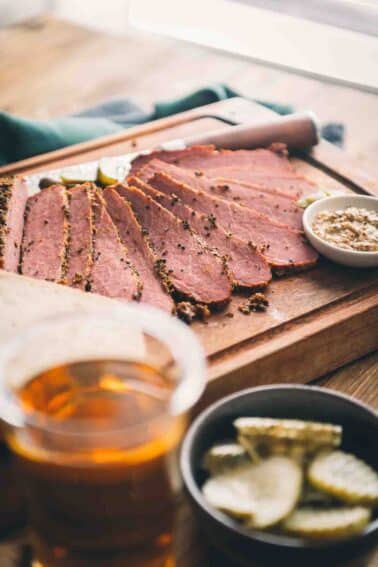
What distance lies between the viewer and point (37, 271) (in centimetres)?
210

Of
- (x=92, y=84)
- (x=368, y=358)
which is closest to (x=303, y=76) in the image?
(x=92, y=84)

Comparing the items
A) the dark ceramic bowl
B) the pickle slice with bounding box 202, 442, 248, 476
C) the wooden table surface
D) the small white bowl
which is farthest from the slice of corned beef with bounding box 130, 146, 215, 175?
the pickle slice with bounding box 202, 442, 248, 476

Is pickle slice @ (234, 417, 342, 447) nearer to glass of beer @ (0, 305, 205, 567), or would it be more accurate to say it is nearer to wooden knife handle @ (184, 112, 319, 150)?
glass of beer @ (0, 305, 205, 567)

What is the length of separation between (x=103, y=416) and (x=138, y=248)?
100 centimetres

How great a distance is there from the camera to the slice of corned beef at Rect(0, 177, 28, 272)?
2105 mm

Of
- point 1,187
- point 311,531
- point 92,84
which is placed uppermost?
point 311,531

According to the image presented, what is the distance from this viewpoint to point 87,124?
3.12 meters

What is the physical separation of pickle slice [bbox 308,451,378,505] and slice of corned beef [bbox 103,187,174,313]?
2.38ft

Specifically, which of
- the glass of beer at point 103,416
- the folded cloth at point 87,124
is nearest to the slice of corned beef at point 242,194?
the folded cloth at point 87,124

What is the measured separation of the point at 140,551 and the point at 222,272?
3.02 ft

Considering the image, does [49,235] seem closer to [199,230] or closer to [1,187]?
[1,187]

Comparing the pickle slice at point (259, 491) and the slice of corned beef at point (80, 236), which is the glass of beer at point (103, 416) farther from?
the slice of corned beef at point (80, 236)

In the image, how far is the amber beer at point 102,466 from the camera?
114cm

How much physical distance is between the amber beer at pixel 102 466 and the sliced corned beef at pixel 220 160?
137cm
